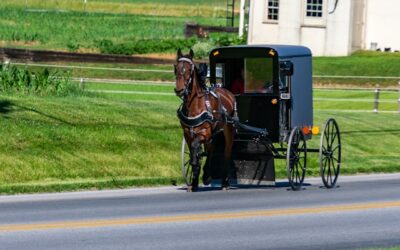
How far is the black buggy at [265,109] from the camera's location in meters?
20.9

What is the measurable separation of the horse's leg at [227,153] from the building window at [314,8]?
1561 inches

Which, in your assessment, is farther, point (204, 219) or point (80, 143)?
point (80, 143)

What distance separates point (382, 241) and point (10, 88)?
53.8 ft

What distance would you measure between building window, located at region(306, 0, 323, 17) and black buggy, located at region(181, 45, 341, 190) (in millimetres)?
38025

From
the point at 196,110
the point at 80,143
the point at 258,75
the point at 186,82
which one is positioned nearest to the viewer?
the point at 186,82

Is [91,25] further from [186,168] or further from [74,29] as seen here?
[186,168]

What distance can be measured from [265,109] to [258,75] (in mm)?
615

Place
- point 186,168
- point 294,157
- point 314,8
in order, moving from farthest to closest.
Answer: point 314,8 < point 186,168 < point 294,157

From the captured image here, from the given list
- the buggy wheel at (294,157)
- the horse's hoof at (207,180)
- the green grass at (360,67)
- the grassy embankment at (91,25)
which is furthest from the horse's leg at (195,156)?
the grassy embankment at (91,25)

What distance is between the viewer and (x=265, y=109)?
21.2m

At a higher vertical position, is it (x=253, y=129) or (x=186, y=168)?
(x=253, y=129)

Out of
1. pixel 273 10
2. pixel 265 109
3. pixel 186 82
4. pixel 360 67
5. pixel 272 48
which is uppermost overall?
pixel 272 48

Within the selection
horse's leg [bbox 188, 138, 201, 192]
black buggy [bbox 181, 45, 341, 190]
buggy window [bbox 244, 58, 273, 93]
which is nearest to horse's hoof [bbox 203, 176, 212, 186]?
black buggy [bbox 181, 45, 341, 190]

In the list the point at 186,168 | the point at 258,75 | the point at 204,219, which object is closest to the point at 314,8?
the point at 258,75
